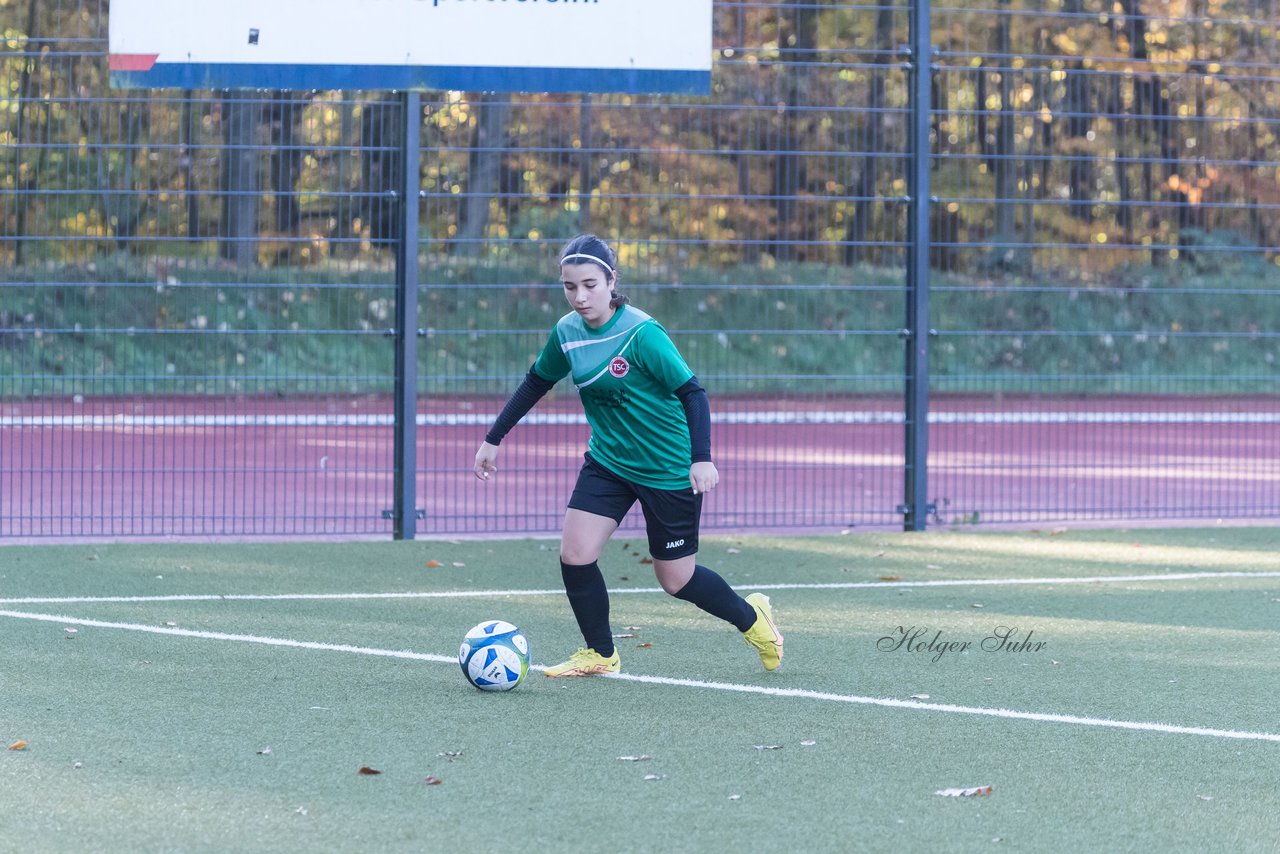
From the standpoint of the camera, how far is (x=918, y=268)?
10.3 meters

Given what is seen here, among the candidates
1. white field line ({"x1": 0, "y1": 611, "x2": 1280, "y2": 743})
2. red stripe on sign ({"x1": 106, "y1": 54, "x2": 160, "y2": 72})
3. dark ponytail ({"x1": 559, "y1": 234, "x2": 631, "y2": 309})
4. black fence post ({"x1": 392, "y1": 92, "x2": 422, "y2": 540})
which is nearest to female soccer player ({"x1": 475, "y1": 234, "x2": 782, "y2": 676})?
dark ponytail ({"x1": 559, "y1": 234, "x2": 631, "y2": 309})

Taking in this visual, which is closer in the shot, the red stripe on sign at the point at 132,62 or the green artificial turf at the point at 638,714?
the green artificial turf at the point at 638,714

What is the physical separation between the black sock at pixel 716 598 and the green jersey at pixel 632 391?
355 mm

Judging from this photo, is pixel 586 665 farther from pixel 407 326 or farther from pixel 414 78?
pixel 414 78

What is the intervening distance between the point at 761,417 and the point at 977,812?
1107 centimetres

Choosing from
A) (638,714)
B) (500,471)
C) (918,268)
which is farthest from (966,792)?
(918,268)

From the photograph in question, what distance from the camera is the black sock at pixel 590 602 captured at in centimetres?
620

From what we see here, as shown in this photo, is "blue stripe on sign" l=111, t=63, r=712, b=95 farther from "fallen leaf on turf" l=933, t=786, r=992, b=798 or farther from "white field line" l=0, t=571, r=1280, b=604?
"fallen leaf on turf" l=933, t=786, r=992, b=798

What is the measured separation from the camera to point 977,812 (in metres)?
4.55

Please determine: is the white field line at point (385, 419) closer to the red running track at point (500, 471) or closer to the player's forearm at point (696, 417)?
the red running track at point (500, 471)

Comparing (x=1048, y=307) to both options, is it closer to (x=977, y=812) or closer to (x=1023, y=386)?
(x=1023, y=386)

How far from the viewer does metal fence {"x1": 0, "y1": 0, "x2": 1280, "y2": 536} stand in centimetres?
970

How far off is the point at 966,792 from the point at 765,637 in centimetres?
161

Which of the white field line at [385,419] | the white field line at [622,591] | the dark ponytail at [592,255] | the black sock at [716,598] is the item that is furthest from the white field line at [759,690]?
the white field line at [385,419]
